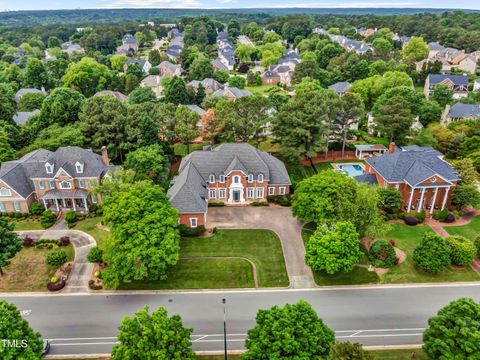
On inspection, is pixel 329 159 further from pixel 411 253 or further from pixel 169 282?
pixel 169 282

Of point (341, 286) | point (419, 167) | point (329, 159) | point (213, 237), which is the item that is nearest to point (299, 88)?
point (329, 159)

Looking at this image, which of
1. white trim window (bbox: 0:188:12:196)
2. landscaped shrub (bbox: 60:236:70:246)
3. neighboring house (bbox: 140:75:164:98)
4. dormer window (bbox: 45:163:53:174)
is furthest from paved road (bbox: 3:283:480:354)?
neighboring house (bbox: 140:75:164:98)

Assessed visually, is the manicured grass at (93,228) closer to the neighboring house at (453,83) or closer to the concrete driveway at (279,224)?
the concrete driveway at (279,224)

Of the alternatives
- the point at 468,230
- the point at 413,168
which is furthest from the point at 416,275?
the point at 413,168

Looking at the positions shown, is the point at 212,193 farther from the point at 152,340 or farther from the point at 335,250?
the point at 152,340

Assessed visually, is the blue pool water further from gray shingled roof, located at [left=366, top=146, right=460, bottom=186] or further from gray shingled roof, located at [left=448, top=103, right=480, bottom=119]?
gray shingled roof, located at [left=448, top=103, right=480, bottom=119]

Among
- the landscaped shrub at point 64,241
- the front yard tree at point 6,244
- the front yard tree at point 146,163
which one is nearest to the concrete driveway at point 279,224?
the front yard tree at point 146,163
